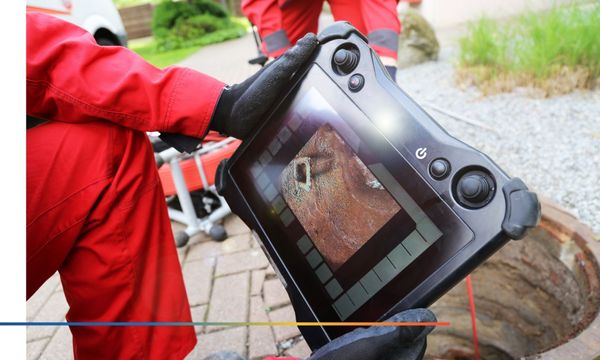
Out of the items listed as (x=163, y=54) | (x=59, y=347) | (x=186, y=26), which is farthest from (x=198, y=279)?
(x=186, y=26)

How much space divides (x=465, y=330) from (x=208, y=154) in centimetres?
158

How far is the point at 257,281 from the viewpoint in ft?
6.38

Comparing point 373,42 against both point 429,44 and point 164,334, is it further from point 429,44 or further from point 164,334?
point 429,44

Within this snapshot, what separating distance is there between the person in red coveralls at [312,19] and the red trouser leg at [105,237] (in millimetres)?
937

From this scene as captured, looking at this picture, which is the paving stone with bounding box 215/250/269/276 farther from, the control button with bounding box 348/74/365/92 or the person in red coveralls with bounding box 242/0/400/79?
the control button with bounding box 348/74/365/92

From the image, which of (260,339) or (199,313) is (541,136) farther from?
(199,313)

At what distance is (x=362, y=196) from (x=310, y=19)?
1.58m

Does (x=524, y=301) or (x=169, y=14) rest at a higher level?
(x=524, y=301)

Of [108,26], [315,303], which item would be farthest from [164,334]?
[108,26]

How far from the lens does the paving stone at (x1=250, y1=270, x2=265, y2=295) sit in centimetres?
188

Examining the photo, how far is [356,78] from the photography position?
2.81 feet

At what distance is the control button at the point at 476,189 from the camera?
687 millimetres

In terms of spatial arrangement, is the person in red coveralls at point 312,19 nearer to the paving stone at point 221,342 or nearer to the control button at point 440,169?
the control button at point 440,169

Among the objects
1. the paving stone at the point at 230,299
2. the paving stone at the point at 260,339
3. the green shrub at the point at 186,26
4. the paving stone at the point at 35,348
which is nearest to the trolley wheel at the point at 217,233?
the paving stone at the point at 230,299
